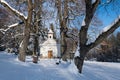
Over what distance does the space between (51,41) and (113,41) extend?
16237mm

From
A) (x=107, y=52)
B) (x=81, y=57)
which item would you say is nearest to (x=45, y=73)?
(x=81, y=57)

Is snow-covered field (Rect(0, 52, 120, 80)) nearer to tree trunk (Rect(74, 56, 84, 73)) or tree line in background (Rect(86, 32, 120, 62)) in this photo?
tree trunk (Rect(74, 56, 84, 73))

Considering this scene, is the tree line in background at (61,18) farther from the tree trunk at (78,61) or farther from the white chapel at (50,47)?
the white chapel at (50,47)

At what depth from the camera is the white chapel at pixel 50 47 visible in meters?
51.1

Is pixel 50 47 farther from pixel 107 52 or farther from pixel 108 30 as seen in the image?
pixel 108 30

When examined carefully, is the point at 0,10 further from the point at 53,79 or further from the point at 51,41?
the point at 53,79

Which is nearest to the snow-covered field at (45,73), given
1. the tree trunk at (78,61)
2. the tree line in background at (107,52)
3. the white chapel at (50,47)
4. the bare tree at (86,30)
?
the tree trunk at (78,61)

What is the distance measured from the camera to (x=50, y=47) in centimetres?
5162

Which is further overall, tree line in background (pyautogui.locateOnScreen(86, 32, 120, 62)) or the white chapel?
tree line in background (pyautogui.locateOnScreen(86, 32, 120, 62))

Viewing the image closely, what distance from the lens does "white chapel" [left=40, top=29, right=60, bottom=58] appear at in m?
51.1

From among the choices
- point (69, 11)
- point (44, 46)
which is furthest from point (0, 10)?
point (69, 11)

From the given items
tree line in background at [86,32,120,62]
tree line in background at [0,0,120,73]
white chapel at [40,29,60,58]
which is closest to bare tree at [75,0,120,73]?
tree line in background at [0,0,120,73]

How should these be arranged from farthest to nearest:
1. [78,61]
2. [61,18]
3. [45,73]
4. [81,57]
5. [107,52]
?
[107,52], [61,18], [45,73], [78,61], [81,57]

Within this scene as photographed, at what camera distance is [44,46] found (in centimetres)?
5178
